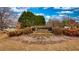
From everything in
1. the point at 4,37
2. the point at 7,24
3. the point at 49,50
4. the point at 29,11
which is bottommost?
the point at 49,50

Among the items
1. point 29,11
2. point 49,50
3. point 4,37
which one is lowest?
point 49,50

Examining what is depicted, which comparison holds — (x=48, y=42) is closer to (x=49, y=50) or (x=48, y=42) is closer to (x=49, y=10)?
(x=49, y=50)

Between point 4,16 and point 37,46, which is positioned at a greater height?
point 4,16

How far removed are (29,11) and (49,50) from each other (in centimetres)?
51

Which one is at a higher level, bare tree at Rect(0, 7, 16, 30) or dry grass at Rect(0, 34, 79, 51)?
bare tree at Rect(0, 7, 16, 30)

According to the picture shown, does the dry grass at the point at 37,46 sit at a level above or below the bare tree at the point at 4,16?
below
